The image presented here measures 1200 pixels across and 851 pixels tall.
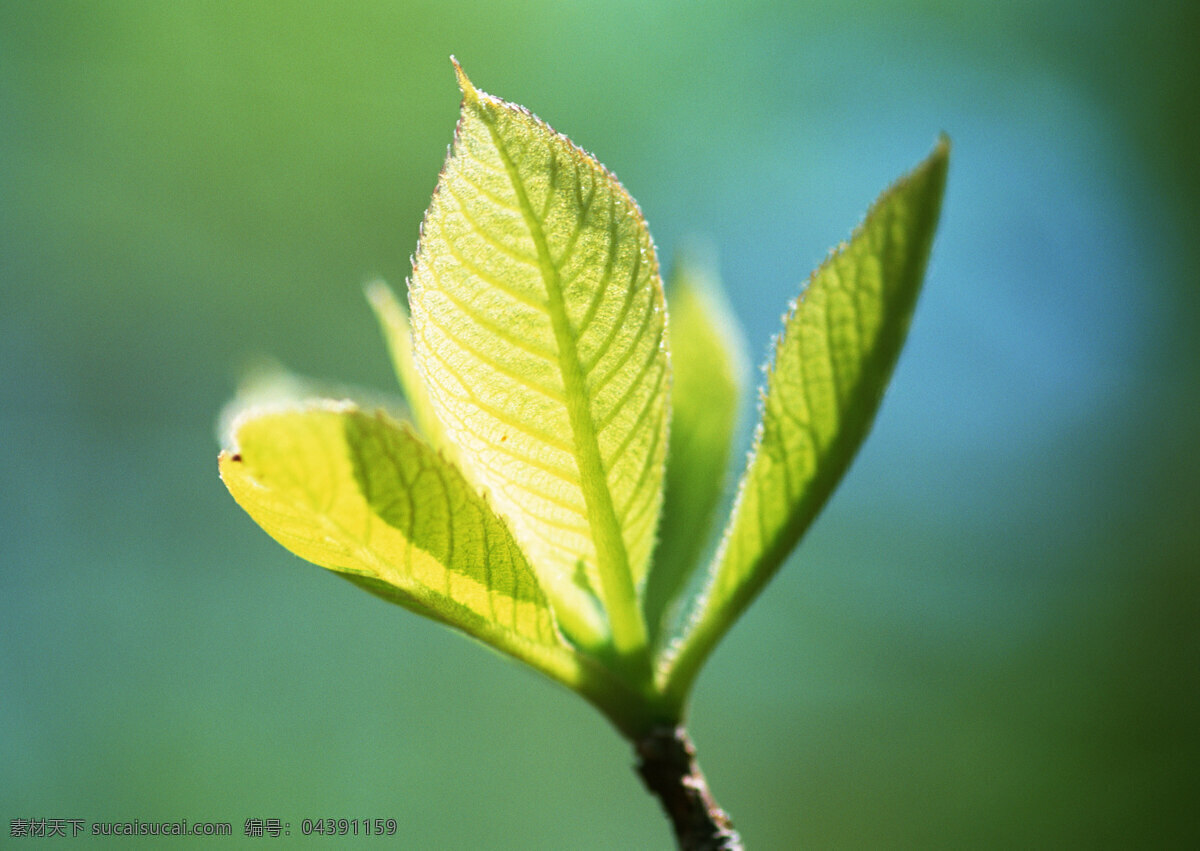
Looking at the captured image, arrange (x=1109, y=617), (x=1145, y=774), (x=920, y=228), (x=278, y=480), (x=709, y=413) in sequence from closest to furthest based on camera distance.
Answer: (x=278, y=480) < (x=920, y=228) < (x=709, y=413) < (x=1145, y=774) < (x=1109, y=617)

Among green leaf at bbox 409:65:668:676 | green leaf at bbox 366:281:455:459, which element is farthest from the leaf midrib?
green leaf at bbox 366:281:455:459

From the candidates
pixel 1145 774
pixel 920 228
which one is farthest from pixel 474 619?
pixel 1145 774

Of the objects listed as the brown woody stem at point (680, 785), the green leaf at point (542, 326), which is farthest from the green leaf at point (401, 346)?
the brown woody stem at point (680, 785)

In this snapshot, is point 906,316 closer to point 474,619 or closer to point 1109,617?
point 474,619

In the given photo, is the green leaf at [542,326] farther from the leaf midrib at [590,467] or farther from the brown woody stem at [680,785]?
the brown woody stem at [680,785]

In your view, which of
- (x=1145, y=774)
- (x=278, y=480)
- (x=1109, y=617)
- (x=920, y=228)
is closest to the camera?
(x=278, y=480)
